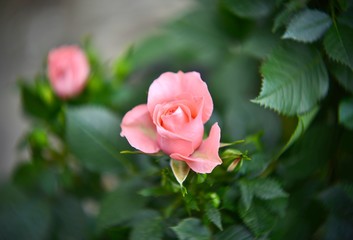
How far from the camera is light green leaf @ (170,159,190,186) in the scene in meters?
0.48

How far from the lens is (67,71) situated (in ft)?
2.45

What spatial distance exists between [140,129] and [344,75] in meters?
0.28

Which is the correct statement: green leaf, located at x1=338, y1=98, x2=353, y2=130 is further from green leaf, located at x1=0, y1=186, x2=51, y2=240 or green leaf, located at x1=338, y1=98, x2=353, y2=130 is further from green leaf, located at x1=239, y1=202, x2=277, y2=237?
green leaf, located at x1=0, y1=186, x2=51, y2=240

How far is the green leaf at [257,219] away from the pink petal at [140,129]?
140mm

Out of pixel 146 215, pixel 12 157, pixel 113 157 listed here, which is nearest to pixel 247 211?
pixel 146 215

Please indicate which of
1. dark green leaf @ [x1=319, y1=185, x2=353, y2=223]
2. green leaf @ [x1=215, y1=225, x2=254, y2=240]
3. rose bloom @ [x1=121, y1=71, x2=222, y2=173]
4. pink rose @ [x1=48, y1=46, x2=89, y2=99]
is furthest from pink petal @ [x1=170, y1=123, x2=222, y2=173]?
pink rose @ [x1=48, y1=46, x2=89, y2=99]

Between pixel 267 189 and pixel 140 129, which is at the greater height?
pixel 140 129

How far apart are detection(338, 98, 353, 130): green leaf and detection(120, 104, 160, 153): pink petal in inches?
10.1

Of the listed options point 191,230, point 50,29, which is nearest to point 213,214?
point 191,230

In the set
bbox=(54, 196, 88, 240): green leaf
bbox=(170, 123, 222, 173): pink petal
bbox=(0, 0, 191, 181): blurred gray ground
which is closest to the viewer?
bbox=(170, 123, 222, 173): pink petal

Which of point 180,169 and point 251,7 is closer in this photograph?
point 180,169

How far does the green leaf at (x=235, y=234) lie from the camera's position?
527mm

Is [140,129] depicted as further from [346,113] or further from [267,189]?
[346,113]

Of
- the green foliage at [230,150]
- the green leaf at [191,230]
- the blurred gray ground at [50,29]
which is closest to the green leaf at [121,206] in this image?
the green foliage at [230,150]
